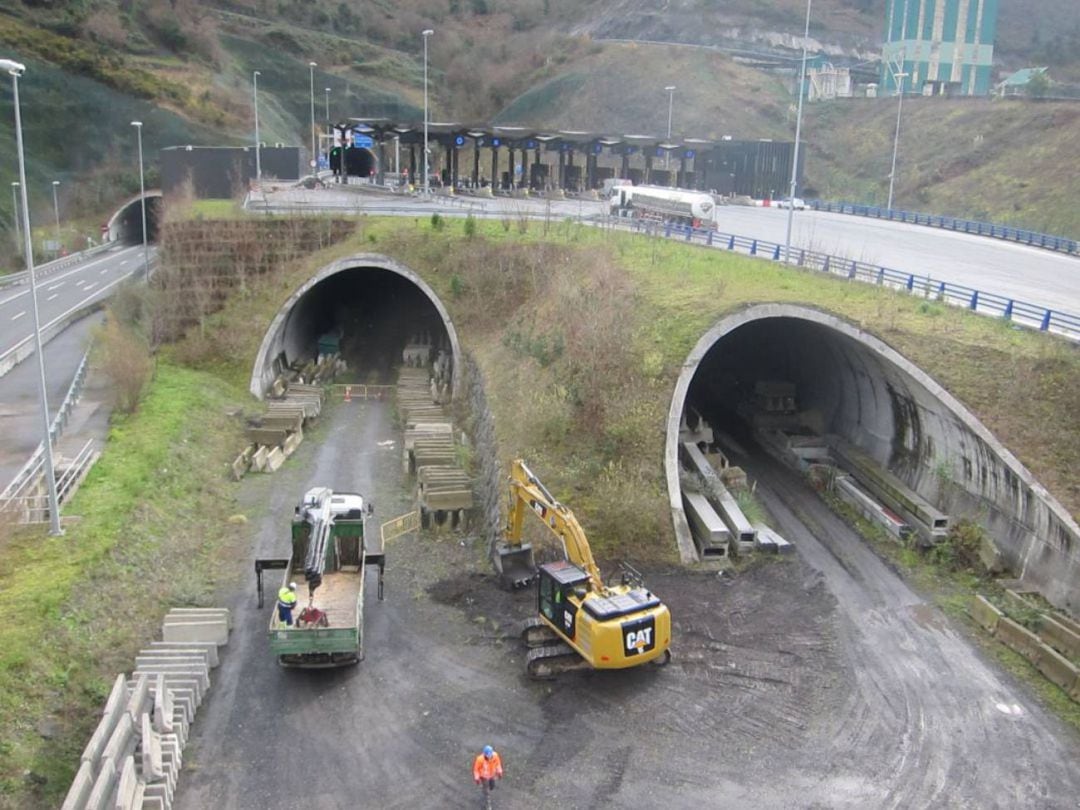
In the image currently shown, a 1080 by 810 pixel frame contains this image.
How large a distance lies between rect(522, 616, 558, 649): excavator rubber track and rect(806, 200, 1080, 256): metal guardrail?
3750 centimetres

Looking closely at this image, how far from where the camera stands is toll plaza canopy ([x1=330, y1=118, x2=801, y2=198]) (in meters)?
59.4

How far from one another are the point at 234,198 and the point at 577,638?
4263 cm

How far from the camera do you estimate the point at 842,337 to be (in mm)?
28062

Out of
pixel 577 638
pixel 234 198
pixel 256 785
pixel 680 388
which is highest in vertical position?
pixel 234 198

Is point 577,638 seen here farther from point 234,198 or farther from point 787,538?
point 234,198

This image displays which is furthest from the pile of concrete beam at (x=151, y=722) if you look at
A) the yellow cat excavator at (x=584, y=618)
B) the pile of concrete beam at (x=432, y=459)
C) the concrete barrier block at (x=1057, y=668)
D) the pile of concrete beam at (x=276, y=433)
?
the concrete barrier block at (x=1057, y=668)

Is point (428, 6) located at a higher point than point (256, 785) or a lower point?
higher

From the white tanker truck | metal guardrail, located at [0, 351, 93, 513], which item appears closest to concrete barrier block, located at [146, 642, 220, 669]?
metal guardrail, located at [0, 351, 93, 513]

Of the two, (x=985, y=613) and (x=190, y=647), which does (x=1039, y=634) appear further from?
(x=190, y=647)

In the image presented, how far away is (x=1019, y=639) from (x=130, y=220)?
81145 mm

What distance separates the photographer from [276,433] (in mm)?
30406

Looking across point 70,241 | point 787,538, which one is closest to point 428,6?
point 70,241

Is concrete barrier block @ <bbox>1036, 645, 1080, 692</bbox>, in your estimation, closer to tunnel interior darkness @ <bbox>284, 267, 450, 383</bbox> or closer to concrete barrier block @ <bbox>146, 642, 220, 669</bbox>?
concrete barrier block @ <bbox>146, 642, 220, 669</bbox>

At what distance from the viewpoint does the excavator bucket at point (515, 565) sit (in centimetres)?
2073
